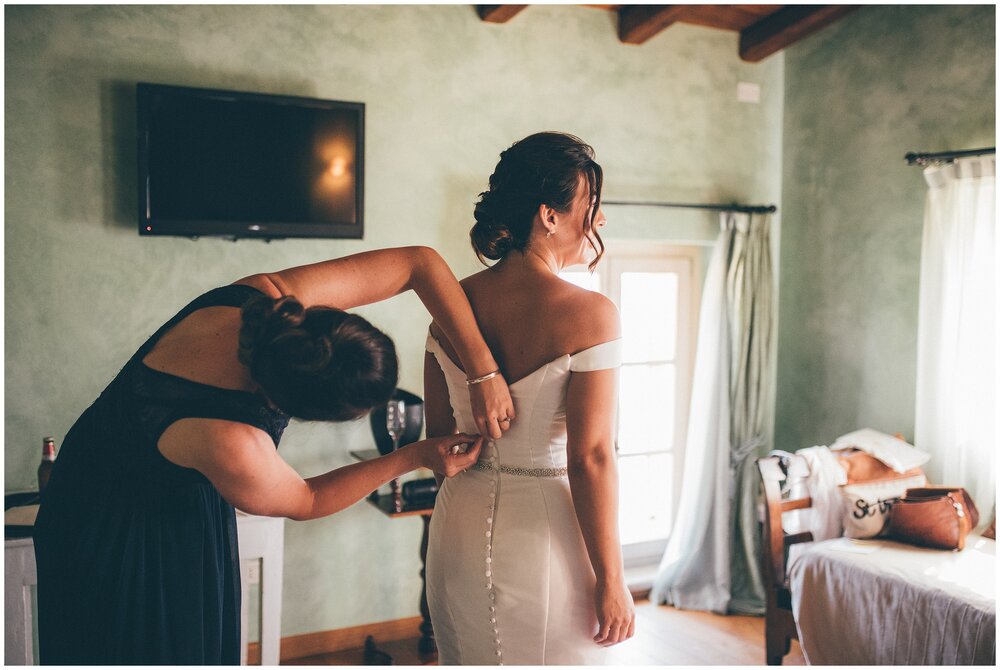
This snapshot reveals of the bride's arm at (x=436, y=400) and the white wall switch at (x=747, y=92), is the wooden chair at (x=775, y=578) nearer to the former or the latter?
the bride's arm at (x=436, y=400)

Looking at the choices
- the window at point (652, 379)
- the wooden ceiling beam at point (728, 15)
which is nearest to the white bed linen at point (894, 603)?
the window at point (652, 379)

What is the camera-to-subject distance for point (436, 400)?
1633 millimetres

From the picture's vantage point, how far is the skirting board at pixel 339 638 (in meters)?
3.09

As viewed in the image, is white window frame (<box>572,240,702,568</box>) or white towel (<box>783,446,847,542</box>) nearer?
white towel (<box>783,446,847,542</box>)

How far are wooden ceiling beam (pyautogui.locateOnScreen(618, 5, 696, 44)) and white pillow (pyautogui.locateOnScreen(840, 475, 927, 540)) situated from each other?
212cm

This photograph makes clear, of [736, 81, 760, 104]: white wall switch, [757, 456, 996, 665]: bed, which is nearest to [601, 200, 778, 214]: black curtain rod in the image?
[736, 81, 760, 104]: white wall switch

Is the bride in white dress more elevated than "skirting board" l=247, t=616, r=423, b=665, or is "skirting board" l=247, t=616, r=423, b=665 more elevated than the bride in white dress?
the bride in white dress

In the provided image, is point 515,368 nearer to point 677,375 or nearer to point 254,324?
point 254,324

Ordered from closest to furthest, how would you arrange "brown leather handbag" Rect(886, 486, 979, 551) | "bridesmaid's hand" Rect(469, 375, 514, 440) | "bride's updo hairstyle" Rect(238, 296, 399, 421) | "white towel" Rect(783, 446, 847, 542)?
1. "bride's updo hairstyle" Rect(238, 296, 399, 421)
2. "bridesmaid's hand" Rect(469, 375, 514, 440)
3. "brown leather handbag" Rect(886, 486, 979, 551)
4. "white towel" Rect(783, 446, 847, 542)

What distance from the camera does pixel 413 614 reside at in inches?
132

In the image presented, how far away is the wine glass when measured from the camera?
9.27 ft

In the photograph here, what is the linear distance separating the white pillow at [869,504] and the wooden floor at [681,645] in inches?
25.0

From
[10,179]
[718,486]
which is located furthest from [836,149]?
[10,179]

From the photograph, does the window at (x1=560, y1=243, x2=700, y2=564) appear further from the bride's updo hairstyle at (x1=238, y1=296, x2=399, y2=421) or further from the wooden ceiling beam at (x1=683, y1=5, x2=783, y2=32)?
the bride's updo hairstyle at (x1=238, y1=296, x2=399, y2=421)
